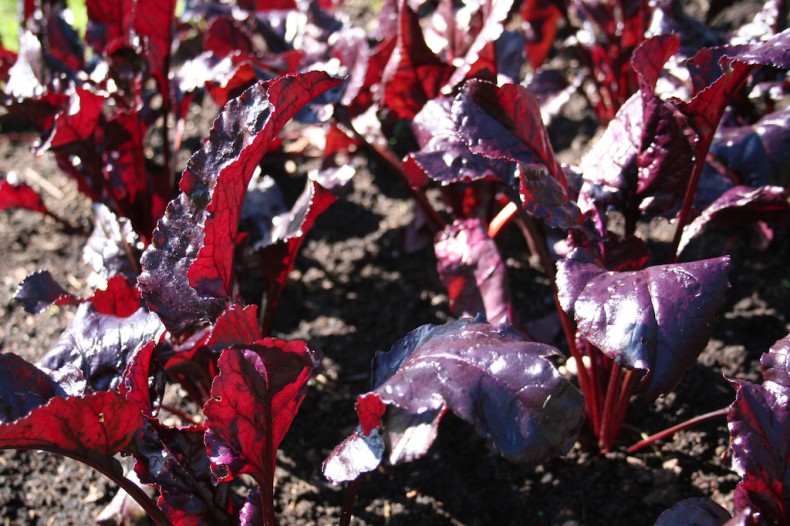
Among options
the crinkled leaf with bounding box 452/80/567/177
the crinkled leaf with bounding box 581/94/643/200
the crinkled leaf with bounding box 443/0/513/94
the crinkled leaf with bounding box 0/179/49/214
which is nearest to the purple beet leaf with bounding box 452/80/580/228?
the crinkled leaf with bounding box 452/80/567/177

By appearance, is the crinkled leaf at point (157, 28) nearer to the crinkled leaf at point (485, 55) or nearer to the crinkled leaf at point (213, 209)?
the crinkled leaf at point (485, 55)

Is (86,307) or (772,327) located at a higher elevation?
(86,307)

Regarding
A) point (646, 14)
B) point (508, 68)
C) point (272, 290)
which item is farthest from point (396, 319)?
point (646, 14)

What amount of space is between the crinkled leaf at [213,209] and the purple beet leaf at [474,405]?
1.28 feet

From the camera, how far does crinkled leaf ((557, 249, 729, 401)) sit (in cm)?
116

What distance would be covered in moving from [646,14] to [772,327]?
1.17 metres

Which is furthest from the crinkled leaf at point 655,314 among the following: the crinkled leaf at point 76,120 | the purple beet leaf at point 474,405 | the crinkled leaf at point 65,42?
the crinkled leaf at point 65,42

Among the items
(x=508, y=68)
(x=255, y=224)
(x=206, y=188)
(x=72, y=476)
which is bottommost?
(x=72, y=476)

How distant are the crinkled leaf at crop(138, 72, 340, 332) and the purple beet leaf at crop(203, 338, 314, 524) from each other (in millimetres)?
222

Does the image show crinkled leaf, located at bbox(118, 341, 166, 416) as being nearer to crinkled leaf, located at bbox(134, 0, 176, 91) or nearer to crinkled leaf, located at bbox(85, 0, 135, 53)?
crinkled leaf, located at bbox(134, 0, 176, 91)

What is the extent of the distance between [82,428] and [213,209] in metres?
0.39

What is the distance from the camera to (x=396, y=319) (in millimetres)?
2121

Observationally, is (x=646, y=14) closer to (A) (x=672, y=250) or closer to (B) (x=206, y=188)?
(A) (x=672, y=250)

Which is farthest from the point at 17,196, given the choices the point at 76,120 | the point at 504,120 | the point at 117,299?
the point at 504,120
